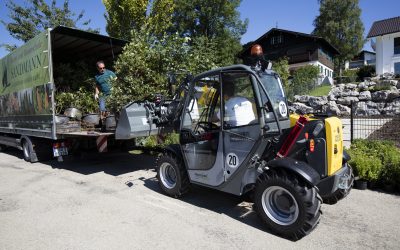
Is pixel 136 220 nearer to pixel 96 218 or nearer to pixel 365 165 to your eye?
pixel 96 218

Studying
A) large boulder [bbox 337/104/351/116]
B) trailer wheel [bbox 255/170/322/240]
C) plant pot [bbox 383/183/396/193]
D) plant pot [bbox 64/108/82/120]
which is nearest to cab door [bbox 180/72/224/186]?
trailer wheel [bbox 255/170/322/240]

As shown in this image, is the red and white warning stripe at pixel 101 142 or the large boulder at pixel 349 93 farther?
the large boulder at pixel 349 93

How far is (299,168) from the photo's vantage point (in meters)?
3.85

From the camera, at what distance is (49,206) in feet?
17.6

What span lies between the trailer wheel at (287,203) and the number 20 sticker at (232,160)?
43 centimetres

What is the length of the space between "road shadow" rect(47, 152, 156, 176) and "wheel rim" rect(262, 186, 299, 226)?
4.37 meters

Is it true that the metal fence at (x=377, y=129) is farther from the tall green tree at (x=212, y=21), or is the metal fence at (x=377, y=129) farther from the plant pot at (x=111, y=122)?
the tall green tree at (x=212, y=21)

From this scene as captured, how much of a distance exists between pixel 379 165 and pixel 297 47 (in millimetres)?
37235

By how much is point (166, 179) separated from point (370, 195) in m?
3.47

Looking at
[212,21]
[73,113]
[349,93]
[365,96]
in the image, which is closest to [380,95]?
[365,96]

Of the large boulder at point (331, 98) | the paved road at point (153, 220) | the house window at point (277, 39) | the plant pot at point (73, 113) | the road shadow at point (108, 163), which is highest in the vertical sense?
the house window at point (277, 39)

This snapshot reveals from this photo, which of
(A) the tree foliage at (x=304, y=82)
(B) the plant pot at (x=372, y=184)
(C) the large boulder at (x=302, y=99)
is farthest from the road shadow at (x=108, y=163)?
(A) the tree foliage at (x=304, y=82)

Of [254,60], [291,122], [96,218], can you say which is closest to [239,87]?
[254,60]

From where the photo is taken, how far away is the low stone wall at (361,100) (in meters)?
16.1
